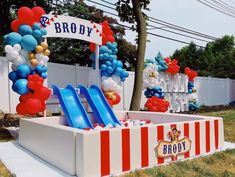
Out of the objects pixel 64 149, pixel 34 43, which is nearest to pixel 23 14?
pixel 34 43

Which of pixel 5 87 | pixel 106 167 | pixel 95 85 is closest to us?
pixel 106 167

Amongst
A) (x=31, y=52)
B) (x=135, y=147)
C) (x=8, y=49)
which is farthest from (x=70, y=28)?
(x=135, y=147)

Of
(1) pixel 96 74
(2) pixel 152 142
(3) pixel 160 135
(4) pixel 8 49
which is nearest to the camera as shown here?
(2) pixel 152 142

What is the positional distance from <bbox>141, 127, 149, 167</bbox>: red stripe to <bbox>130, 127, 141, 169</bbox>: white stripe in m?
0.07

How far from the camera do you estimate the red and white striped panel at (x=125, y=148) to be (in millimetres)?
4953

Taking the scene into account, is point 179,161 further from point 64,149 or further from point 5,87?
point 5,87

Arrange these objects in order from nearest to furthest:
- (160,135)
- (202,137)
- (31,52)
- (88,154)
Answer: (88,154) → (160,135) → (202,137) → (31,52)

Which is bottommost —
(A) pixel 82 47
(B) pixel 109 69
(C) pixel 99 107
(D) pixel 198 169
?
(D) pixel 198 169

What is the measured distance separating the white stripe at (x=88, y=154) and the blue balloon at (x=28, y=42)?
4224 millimetres

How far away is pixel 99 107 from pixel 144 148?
3.79m

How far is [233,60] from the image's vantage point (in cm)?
3216

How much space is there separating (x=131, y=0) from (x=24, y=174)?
1028 cm

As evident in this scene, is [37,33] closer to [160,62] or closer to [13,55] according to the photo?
[13,55]

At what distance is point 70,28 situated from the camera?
1018 centimetres
